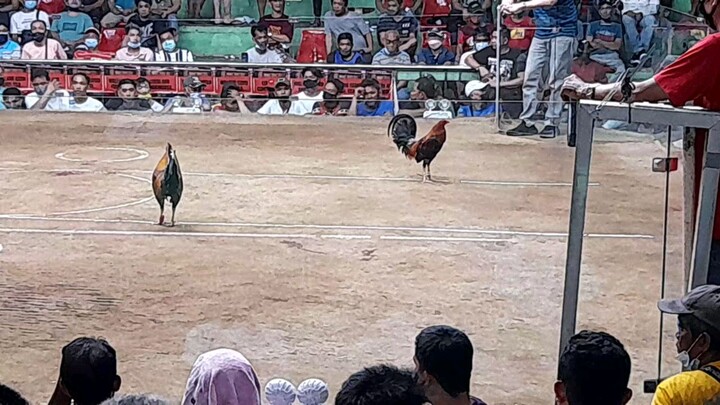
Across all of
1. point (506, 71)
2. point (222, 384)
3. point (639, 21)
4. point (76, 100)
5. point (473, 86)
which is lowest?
point (76, 100)

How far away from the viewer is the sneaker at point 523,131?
32.3ft

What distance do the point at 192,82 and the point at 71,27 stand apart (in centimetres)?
218

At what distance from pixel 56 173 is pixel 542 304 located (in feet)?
14.2

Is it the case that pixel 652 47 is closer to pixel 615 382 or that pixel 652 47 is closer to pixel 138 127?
pixel 138 127

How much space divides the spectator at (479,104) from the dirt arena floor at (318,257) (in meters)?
1.80

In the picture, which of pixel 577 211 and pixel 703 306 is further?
pixel 577 211

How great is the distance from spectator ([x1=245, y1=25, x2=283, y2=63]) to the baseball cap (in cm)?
71

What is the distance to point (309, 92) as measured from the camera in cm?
1134

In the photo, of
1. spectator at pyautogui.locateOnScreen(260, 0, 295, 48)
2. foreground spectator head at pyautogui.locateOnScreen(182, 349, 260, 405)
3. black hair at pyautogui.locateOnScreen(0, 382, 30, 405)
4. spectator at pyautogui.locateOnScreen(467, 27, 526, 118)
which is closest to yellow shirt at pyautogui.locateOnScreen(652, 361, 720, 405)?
foreground spectator head at pyautogui.locateOnScreen(182, 349, 260, 405)

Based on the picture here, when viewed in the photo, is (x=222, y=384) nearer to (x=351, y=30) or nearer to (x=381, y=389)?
(x=381, y=389)

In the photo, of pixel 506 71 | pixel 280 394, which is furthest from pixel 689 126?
pixel 506 71

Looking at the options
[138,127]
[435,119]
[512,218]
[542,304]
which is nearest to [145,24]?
[138,127]

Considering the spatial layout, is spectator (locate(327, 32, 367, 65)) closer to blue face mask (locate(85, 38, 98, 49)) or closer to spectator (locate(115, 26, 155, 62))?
spectator (locate(115, 26, 155, 62))

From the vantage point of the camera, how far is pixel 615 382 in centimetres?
222
